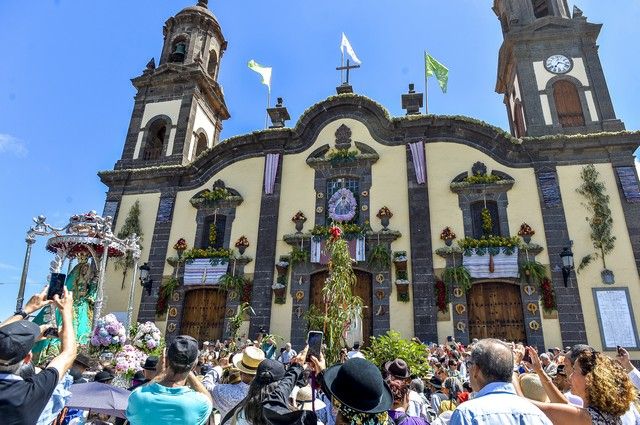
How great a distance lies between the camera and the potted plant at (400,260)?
1530 centimetres

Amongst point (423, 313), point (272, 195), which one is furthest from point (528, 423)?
point (272, 195)

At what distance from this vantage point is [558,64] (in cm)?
1786

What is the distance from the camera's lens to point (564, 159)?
1591cm

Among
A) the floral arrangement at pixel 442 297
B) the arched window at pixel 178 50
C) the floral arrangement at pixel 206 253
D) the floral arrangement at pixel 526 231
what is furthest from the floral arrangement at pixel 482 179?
the arched window at pixel 178 50

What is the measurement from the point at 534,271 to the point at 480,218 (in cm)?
268

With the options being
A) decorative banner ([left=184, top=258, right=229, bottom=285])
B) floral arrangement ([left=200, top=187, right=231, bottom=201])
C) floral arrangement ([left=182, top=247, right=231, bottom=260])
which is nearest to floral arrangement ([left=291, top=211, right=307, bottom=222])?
floral arrangement ([left=182, top=247, right=231, bottom=260])

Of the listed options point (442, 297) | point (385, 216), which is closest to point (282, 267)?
point (385, 216)

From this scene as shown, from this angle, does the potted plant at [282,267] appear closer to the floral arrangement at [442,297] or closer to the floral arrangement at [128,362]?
the floral arrangement at [442,297]

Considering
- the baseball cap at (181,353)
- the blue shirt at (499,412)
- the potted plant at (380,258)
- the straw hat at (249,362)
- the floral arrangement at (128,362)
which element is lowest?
the floral arrangement at (128,362)

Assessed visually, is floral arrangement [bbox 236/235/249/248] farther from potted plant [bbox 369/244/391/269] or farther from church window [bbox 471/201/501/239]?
church window [bbox 471/201/501/239]

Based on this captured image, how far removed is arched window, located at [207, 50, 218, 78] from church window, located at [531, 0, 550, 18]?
16.1 metres

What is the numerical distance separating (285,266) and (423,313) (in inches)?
207

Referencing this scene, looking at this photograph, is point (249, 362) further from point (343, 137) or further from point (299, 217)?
point (343, 137)

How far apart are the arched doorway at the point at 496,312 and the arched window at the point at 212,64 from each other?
1762 centimetres
